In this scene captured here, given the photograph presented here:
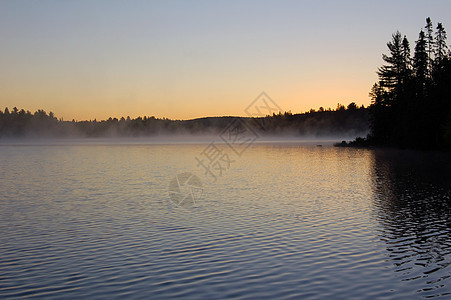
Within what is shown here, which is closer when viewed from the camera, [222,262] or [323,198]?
[222,262]

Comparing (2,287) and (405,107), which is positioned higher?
(405,107)

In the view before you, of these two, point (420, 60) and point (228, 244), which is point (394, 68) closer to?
point (420, 60)

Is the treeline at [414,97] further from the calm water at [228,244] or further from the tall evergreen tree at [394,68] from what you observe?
the calm water at [228,244]

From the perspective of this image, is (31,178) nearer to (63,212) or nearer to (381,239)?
(63,212)

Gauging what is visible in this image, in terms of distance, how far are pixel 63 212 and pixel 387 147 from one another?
11151cm

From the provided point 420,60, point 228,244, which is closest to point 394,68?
point 420,60

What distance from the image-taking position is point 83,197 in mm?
38125

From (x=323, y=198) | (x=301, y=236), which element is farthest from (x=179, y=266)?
(x=323, y=198)

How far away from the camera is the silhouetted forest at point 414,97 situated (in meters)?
92.2

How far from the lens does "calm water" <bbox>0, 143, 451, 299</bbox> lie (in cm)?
1540

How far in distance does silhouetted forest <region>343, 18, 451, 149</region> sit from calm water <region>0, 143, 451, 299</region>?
47.5 meters

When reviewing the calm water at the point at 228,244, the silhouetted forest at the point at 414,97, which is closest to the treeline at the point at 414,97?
the silhouetted forest at the point at 414,97

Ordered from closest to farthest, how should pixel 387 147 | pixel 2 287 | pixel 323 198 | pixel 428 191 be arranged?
pixel 2 287
pixel 323 198
pixel 428 191
pixel 387 147

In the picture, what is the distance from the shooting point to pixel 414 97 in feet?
367
